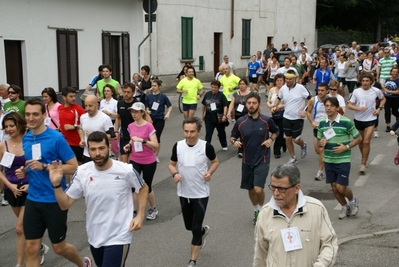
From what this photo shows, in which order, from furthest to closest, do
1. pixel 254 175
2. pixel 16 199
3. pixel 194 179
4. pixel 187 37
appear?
pixel 187 37 → pixel 254 175 → pixel 194 179 → pixel 16 199

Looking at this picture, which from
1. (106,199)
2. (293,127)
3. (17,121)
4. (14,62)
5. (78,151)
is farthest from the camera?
(14,62)

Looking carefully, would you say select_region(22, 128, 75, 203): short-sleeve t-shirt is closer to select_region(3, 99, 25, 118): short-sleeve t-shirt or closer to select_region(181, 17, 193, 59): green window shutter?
select_region(3, 99, 25, 118): short-sleeve t-shirt

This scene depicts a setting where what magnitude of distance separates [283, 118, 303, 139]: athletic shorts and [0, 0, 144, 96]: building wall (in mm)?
8814

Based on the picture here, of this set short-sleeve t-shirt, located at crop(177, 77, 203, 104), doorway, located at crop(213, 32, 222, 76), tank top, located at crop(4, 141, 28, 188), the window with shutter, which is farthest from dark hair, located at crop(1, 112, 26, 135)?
doorway, located at crop(213, 32, 222, 76)

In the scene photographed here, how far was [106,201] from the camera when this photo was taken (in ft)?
16.8

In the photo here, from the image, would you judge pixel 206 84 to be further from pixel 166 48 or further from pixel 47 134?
pixel 47 134

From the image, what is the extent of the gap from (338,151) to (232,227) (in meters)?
1.79

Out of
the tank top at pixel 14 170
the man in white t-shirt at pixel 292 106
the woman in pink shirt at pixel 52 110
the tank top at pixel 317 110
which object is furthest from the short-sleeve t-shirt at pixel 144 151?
the man in white t-shirt at pixel 292 106

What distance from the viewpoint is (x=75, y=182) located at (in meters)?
5.20

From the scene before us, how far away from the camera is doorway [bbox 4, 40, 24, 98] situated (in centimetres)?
1712

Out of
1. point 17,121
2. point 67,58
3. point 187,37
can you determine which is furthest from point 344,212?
point 187,37

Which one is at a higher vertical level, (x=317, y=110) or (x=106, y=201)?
(x=317, y=110)

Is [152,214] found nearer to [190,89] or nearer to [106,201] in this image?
[106,201]

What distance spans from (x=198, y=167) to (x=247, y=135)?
1558 mm
